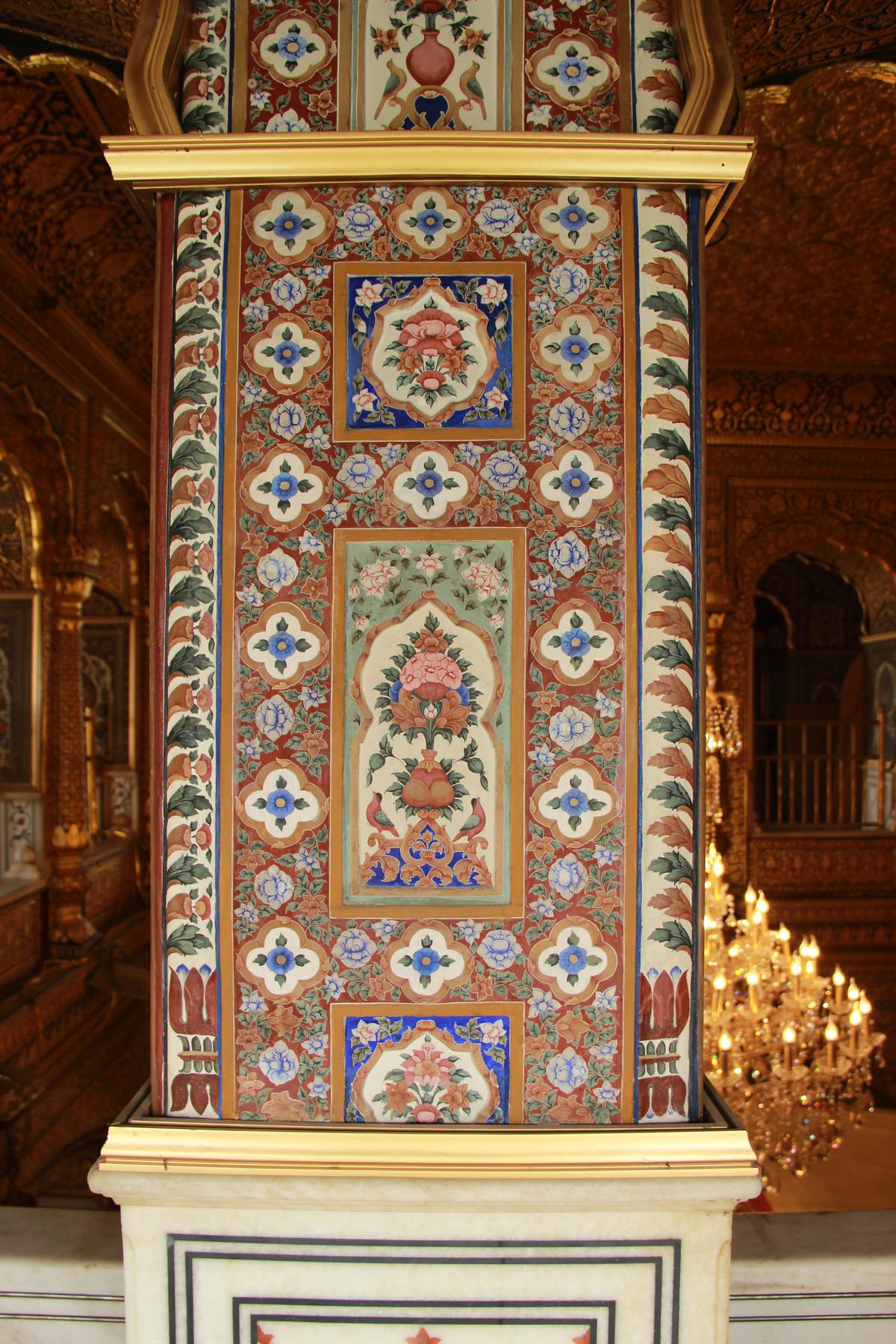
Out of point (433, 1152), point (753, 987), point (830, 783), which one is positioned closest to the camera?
point (433, 1152)

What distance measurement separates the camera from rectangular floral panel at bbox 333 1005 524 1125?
1410mm

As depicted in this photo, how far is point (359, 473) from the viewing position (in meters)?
1.43

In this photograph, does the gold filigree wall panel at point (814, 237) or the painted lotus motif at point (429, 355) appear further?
the gold filigree wall panel at point (814, 237)

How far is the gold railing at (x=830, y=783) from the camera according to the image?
22.9 feet

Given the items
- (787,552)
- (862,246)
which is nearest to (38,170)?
(862,246)

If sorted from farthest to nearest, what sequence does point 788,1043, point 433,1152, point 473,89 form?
point 788,1043 < point 473,89 < point 433,1152

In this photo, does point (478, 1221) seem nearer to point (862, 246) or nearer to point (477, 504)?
point (477, 504)

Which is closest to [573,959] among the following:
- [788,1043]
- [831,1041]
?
[788,1043]

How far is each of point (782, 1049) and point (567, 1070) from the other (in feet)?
7.27

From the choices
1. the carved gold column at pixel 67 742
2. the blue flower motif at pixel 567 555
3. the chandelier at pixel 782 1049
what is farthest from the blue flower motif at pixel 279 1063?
the carved gold column at pixel 67 742

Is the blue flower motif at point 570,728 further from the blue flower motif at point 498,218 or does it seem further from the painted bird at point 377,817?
the blue flower motif at point 498,218

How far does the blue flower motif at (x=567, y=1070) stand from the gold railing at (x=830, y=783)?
554 centimetres

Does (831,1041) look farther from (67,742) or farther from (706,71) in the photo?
(67,742)

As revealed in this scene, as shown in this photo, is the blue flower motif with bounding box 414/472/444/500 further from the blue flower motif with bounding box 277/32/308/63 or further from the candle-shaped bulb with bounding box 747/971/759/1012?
the candle-shaped bulb with bounding box 747/971/759/1012
